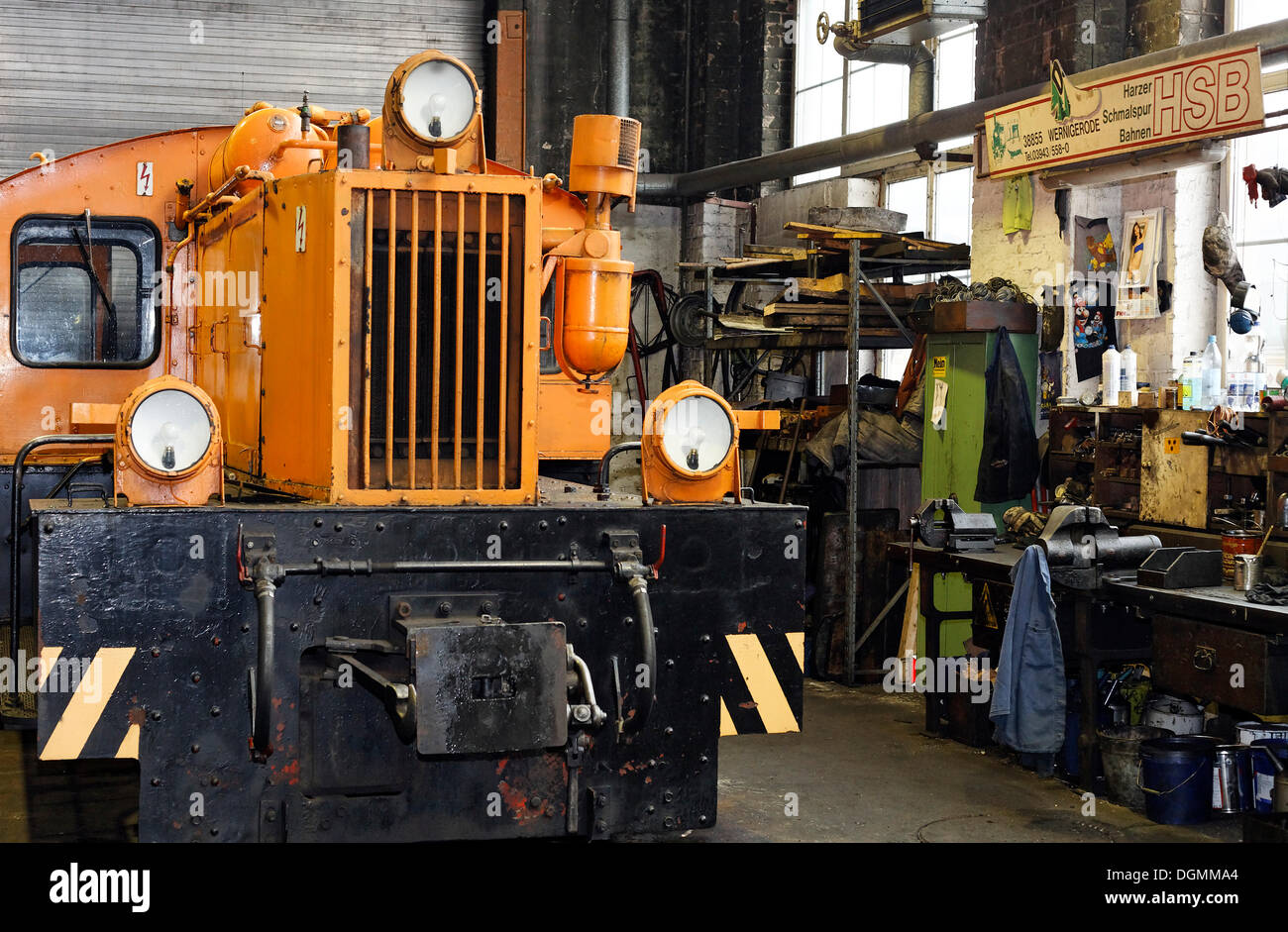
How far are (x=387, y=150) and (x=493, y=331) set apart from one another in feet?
2.14

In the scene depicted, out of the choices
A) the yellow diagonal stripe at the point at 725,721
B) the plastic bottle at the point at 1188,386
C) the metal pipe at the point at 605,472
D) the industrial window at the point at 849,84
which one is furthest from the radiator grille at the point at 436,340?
the industrial window at the point at 849,84

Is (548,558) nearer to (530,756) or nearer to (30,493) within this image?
(530,756)

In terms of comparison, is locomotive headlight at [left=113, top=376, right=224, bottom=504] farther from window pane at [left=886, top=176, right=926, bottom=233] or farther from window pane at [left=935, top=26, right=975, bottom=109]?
window pane at [left=886, top=176, right=926, bottom=233]

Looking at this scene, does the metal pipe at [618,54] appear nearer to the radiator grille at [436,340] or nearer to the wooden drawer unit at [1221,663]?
the wooden drawer unit at [1221,663]

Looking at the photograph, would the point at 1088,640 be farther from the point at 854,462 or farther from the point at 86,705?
the point at 86,705

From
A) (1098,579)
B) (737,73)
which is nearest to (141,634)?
(1098,579)

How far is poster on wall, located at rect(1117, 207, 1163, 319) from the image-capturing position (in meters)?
7.76

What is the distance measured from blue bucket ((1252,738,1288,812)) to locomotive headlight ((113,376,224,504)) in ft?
13.9

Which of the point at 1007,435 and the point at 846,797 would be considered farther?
the point at 1007,435

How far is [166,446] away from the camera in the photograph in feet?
13.1

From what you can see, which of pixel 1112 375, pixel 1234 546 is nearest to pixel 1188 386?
pixel 1112 375

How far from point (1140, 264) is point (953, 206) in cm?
277

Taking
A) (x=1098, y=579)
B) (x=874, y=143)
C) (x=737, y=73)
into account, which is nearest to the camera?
(x=1098, y=579)

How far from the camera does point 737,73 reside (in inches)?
538
